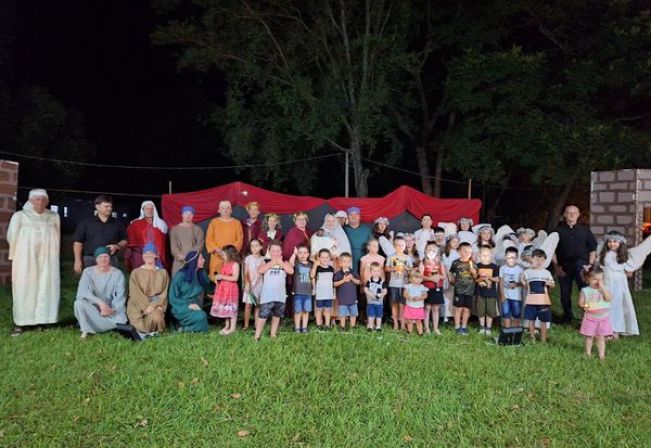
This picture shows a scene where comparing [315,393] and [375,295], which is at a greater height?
[375,295]

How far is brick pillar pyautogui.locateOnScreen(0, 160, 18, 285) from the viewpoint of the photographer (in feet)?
31.7

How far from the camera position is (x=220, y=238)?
7410 mm

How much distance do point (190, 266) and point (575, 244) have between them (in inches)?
211

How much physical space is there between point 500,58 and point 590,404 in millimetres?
12936

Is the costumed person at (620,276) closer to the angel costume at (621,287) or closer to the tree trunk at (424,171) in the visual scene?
the angel costume at (621,287)

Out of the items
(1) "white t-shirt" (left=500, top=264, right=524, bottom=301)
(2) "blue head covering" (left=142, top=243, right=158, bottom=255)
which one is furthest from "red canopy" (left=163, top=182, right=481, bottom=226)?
(1) "white t-shirt" (left=500, top=264, right=524, bottom=301)

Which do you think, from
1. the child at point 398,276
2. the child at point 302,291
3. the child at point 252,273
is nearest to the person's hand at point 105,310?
the child at point 252,273

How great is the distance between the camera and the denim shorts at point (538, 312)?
21.1 ft

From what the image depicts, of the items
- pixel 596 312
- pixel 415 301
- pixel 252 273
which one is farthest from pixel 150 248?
pixel 596 312

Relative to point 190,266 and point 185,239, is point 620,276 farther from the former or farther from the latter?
point 185,239

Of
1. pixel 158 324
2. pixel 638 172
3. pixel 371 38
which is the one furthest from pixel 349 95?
pixel 158 324

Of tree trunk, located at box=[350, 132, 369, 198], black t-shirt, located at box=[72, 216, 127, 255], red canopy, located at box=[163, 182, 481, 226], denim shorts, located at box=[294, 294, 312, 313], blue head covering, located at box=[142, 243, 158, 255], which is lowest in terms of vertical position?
denim shorts, located at box=[294, 294, 312, 313]

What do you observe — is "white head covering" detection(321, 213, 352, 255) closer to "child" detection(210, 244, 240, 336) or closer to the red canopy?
"child" detection(210, 244, 240, 336)

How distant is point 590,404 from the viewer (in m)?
4.41
